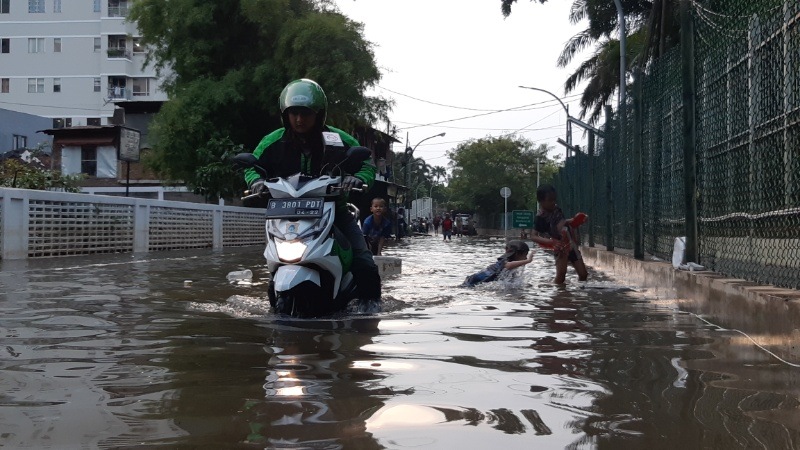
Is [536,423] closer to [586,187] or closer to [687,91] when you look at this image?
[687,91]

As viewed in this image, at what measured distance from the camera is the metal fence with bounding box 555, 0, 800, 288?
5.47m

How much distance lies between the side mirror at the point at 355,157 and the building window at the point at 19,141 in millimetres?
44361

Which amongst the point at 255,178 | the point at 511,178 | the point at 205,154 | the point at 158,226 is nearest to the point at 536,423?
the point at 255,178

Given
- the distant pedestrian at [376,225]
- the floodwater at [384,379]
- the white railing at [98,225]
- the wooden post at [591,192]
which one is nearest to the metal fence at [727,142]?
the floodwater at [384,379]

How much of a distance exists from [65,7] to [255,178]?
58265mm

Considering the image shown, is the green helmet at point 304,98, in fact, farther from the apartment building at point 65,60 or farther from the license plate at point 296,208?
the apartment building at point 65,60

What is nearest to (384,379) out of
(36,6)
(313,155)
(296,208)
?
(296,208)

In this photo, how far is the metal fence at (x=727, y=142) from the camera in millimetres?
5469

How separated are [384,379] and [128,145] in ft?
77.1

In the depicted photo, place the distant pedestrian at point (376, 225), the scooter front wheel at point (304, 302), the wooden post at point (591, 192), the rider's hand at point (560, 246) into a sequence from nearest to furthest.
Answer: the scooter front wheel at point (304, 302) < the rider's hand at point (560, 246) < the distant pedestrian at point (376, 225) < the wooden post at point (591, 192)

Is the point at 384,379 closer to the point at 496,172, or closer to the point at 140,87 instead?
the point at 140,87

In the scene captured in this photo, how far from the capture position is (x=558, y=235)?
10664mm

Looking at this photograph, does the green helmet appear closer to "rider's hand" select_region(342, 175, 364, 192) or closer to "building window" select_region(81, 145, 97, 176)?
"rider's hand" select_region(342, 175, 364, 192)

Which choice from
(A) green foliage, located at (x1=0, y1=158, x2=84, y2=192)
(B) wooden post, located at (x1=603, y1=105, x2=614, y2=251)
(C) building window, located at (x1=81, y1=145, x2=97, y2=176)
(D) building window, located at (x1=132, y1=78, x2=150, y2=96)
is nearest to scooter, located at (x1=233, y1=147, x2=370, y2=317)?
(B) wooden post, located at (x1=603, y1=105, x2=614, y2=251)
